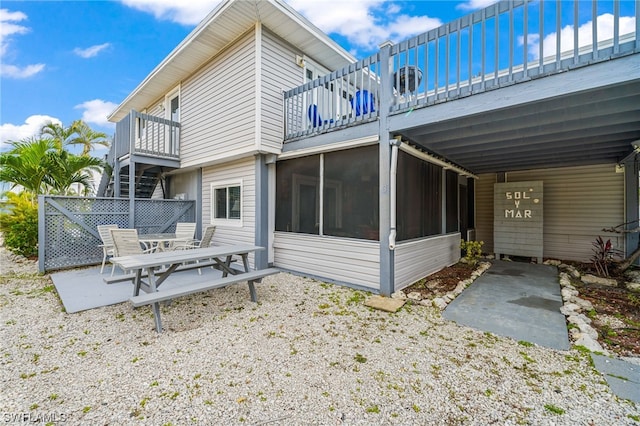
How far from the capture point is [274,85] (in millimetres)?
6035

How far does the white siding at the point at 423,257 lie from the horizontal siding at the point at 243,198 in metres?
3.33

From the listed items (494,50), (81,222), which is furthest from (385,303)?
(81,222)

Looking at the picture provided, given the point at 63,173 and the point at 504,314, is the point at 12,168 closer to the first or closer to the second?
the point at 63,173

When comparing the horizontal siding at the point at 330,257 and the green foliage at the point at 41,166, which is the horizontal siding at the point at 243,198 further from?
the green foliage at the point at 41,166

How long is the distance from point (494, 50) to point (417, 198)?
256cm

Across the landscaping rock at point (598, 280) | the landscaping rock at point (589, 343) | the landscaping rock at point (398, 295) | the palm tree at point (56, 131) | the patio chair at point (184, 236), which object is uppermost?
the palm tree at point (56, 131)

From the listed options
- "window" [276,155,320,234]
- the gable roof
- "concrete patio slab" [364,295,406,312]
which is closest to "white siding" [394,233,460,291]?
"concrete patio slab" [364,295,406,312]

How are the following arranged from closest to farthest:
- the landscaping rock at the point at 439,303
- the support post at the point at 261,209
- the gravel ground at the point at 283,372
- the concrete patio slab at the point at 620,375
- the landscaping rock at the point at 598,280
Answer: the gravel ground at the point at 283,372, the concrete patio slab at the point at 620,375, the landscaping rock at the point at 439,303, the landscaping rock at the point at 598,280, the support post at the point at 261,209

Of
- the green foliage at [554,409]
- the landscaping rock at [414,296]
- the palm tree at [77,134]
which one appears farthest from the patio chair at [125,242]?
the palm tree at [77,134]

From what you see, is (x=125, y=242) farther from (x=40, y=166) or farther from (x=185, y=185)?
(x=40, y=166)

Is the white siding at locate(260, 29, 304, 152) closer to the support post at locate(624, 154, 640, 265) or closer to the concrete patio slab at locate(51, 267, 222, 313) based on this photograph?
the concrete patio slab at locate(51, 267, 222, 313)

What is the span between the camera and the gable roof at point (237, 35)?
5.37 meters

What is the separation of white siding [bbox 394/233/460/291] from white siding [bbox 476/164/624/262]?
8.73ft

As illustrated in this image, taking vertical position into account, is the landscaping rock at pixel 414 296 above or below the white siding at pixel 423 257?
below
